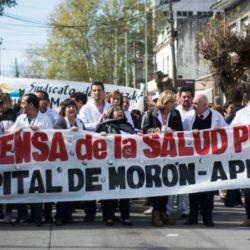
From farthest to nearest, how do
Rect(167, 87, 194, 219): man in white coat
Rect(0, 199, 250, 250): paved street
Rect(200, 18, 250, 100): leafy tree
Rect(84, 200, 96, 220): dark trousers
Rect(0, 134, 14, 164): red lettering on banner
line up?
Rect(200, 18, 250, 100): leafy tree → Rect(167, 87, 194, 219): man in white coat → Rect(84, 200, 96, 220): dark trousers → Rect(0, 134, 14, 164): red lettering on banner → Rect(0, 199, 250, 250): paved street

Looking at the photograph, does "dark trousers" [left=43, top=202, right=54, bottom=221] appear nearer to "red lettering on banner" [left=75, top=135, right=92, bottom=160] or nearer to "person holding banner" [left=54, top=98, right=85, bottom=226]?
"person holding banner" [left=54, top=98, right=85, bottom=226]

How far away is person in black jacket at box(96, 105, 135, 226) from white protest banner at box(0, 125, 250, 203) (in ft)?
0.40

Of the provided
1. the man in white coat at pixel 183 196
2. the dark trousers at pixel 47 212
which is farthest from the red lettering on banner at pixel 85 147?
the man in white coat at pixel 183 196

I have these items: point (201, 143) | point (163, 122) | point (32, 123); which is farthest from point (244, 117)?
point (32, 123)

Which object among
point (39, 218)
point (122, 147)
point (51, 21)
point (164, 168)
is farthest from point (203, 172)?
point (51, 21)

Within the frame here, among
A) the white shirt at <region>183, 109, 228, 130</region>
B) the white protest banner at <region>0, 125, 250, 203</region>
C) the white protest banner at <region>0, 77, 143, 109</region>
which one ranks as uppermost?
the white protest banner at <region>0, 77, 143, 109</region>

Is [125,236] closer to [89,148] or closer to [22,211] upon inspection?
[89,148]

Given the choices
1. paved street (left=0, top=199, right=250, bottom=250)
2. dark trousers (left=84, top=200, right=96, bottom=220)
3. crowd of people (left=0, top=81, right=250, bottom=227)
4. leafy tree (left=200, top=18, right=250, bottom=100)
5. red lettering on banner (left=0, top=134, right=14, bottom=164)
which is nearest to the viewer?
paved street (left=0, top=199, right=250, bottom=250)

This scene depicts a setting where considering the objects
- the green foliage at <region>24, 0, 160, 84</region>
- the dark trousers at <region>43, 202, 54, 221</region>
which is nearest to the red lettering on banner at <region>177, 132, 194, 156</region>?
the dark trousers at <region>43, 202, 54, 221</region>

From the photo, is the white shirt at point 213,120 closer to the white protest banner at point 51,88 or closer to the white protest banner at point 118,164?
the white protest banner at point 118,164

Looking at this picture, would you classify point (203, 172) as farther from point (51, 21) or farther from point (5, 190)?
point (51, 21)

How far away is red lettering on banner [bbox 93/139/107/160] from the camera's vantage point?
34.5ft

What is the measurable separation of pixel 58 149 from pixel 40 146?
0.84 feet

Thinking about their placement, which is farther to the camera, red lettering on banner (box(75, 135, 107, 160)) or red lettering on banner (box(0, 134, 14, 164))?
red lettering on banner (box(75, 135, 107, 160))
